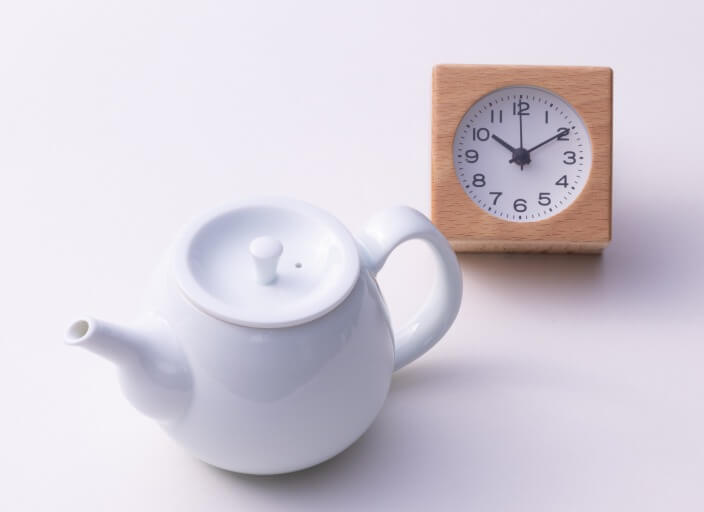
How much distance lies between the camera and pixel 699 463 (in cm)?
129

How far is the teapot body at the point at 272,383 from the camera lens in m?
1.15

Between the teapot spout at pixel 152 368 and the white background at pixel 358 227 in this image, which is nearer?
the teapot spout at pixel 152 368

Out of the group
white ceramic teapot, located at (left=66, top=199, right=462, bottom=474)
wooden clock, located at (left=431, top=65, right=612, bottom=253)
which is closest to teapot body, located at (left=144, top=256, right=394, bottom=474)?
white ceramic teapot, located at (left=66, top=199, right=462, bottom=474)

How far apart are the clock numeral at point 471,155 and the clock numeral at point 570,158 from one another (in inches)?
4.1

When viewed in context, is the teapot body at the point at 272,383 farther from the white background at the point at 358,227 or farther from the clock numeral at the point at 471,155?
the clock numeral at the point at 471,155

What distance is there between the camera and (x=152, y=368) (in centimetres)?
115

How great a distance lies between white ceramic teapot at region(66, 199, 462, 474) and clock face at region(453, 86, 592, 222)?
0.91ft

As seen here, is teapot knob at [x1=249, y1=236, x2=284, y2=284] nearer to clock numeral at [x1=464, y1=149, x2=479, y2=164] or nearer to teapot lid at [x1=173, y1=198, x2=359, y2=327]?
teapot lid at [x1=173, y1=198, x2=359, y2=327]

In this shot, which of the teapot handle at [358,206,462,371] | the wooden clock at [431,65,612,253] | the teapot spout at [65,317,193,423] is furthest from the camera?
the wooden clock at [431,65,612,253]

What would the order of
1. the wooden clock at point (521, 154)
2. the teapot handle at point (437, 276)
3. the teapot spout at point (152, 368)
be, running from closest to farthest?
the teapot spout at point (152, 368) < the teapot handle at point (437, 276) < the wooden clock at point (521, 154)

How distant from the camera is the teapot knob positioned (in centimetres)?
117

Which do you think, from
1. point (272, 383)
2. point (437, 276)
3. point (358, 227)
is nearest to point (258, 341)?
point (272, 383)

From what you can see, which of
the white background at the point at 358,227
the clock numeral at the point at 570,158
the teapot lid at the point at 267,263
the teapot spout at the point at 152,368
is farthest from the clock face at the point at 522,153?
the teapot spout at the point at 152,368

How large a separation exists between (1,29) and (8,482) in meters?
0.83
